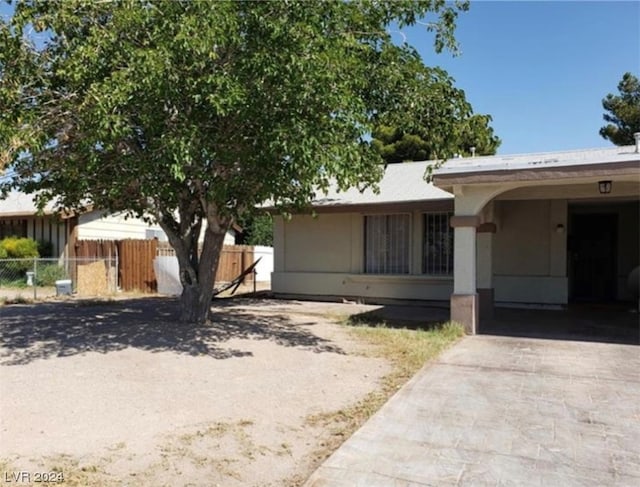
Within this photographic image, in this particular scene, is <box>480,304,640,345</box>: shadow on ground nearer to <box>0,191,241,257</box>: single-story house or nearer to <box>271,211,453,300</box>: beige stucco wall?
<box>271,211,453,300</box>: beige stucco wall

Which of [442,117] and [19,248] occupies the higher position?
[442,117]

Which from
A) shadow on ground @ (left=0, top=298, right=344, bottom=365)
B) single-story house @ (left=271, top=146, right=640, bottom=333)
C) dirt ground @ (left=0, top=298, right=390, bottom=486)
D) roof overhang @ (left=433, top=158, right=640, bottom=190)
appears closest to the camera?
dirt ground @ (left=0, top=298, right=390, bottom=486)

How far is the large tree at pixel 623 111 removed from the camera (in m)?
27.3

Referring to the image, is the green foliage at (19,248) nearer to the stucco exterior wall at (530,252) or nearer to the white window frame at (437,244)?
the white window frame at (437,244)

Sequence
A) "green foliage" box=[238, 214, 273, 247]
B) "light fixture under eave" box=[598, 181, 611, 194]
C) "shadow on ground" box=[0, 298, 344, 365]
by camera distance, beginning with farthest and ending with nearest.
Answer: "green foliage" box=[238, 214, 273, 247] → "light fixture under eave" box=[598, 181, 611, 194] → "shadow on ground" box=[0, 298, 344, 365]

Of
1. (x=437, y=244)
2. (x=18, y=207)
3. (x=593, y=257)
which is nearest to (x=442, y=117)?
(x=437, y=244)

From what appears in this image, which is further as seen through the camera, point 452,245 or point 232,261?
→ point 232,261

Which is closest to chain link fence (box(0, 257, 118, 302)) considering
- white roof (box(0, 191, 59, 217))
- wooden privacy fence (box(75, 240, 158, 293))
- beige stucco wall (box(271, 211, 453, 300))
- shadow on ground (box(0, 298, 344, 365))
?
wooden privacy fence (box(75, 240, 158, 293))

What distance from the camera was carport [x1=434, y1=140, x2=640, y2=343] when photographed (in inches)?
394

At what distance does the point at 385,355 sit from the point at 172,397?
3521mm

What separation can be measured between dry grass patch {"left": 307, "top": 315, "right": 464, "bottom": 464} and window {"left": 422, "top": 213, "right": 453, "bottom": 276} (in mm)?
3460

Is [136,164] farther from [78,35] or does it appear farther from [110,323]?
[110,323]

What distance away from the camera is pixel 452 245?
15.2m

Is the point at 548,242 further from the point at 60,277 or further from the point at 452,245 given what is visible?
the point at 60,277
